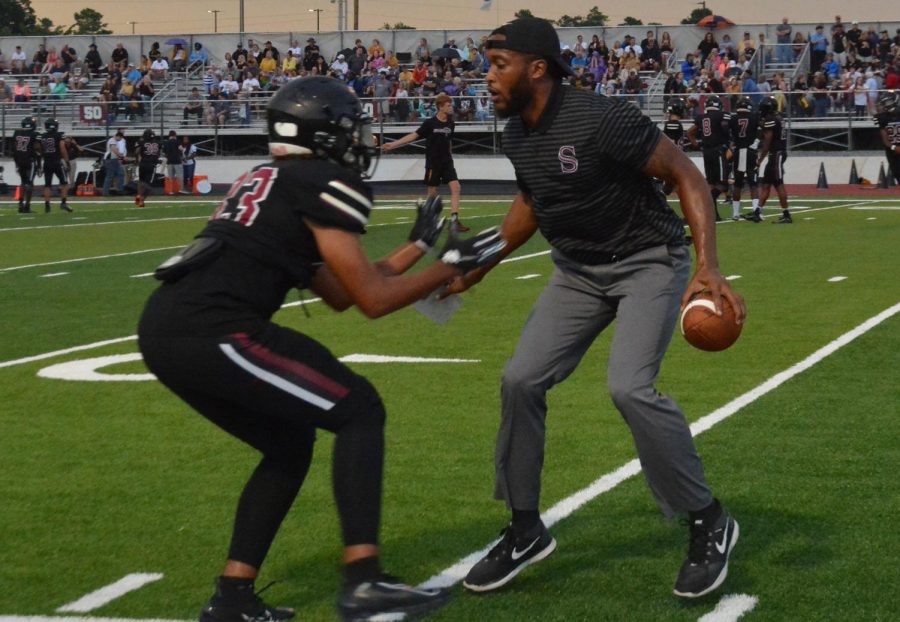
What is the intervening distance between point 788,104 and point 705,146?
13064mm

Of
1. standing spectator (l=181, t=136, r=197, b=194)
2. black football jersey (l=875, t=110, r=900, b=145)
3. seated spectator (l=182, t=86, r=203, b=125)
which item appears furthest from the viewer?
seated spectator (l=182, t=86, r=203, b=125)

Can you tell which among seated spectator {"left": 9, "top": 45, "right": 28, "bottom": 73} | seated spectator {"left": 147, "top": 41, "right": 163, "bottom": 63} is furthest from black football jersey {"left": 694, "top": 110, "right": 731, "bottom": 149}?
seated spectator {"left": 9, "top": 45, "right": 28, "bottom": 73}

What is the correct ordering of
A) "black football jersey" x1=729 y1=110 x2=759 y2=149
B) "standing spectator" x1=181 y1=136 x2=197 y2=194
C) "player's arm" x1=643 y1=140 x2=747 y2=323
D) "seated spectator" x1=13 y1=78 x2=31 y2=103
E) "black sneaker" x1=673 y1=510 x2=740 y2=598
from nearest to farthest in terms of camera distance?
1. "black sneaker" x1=673 y1=510 x2=740 y2=598
2. "player's arm" x1=643 y1=140 x2=747 y2=323
3. "black football jersey" x1=729 y1=110 x2=759 y2=149
4. "standing spectator" x1=181 y1=136 x2=197 y2=194
5. "seated spectator" x1=13 y1=78 x2=31 y2=103

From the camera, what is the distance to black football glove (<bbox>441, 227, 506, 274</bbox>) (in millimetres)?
4180

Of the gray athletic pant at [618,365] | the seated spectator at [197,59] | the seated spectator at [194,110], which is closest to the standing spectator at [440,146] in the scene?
the gray athletic pant at [618,365]

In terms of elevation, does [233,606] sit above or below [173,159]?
Result: above

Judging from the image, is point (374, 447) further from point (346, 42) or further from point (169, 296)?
point (346, 42)

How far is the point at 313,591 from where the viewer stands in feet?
15.8

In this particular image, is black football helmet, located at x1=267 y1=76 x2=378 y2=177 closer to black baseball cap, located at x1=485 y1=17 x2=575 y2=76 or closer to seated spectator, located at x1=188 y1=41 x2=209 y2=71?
black baseball cap, located at x1=485 y1=17 x2=575 y2=76

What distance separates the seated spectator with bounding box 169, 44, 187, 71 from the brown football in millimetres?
41807

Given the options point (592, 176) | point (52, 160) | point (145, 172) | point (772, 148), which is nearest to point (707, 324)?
point (592, 176)

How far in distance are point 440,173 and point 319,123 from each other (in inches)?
692

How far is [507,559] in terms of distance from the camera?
486 centimetres

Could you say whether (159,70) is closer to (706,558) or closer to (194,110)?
(194,110)
